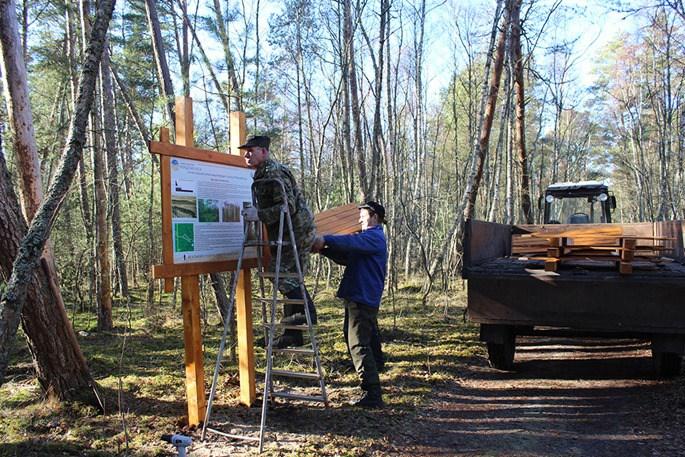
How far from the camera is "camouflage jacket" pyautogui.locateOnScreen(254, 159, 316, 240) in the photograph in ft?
13.4

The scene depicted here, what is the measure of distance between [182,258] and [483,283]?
9.96ft

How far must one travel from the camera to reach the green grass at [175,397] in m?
3.65

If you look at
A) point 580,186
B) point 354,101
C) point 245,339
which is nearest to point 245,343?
point 245,339

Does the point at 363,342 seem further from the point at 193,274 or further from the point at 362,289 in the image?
the point at 193,274

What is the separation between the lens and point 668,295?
4547mm

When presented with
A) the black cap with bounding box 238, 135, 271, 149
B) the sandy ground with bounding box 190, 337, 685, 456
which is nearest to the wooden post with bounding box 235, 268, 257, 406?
the sandy ground with bounding box 190, 337, 685, 456

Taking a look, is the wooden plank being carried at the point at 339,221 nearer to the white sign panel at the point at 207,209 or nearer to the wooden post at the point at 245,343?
the white sign panel at the point at 207,209

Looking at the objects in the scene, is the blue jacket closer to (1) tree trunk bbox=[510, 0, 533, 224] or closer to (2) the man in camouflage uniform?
(2) the man in camouflage uniform

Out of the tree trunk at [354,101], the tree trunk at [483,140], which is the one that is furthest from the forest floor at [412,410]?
the tree trunk at [483,140]

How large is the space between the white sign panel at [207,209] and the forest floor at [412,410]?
2.88 ft

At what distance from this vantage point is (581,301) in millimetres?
4801

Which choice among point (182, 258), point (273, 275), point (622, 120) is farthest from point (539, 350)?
point (622, 120)

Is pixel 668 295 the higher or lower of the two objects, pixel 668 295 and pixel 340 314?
the higher

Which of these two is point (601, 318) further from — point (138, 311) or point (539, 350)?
point (138, 311)
